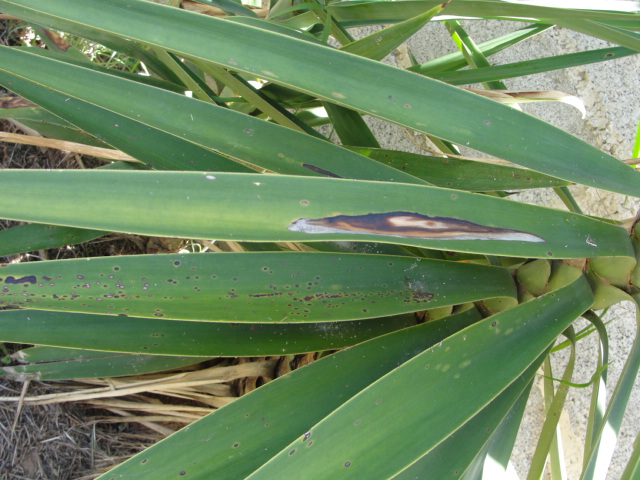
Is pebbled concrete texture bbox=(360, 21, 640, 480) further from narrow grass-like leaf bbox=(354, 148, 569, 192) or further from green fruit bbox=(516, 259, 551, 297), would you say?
green fruit bbox=(516, 259, 551, 297)

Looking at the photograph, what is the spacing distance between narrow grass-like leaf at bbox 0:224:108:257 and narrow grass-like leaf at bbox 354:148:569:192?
13.6 inches

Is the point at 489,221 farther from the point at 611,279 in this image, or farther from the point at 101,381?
the point at 101,381

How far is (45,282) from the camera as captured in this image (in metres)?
0.42

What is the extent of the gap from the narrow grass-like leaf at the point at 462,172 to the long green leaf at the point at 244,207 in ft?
0.72

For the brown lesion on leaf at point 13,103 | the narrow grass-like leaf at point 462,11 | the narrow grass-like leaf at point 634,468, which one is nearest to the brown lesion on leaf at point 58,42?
the brown lesion on leaf at point 13,103

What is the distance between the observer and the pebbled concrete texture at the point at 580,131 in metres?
0.93

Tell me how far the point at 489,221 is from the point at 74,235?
19.1 inches

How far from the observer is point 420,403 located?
378 millimetres

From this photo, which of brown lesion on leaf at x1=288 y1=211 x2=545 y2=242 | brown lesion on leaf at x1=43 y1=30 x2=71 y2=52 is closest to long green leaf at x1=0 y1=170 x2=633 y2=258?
brown lesion on leaf at x1=288 y1=211 x2=545 y2=242

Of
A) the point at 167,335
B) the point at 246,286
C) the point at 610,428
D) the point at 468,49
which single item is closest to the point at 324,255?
the point at 246,286

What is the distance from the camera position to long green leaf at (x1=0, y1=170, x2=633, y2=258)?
1.02ft

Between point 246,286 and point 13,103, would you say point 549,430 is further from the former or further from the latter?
point 13,103

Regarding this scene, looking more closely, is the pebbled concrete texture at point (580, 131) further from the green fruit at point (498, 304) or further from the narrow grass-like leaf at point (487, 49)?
the green fruit at point (498, 304)

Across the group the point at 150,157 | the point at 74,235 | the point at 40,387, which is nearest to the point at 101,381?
the point at 40,387
